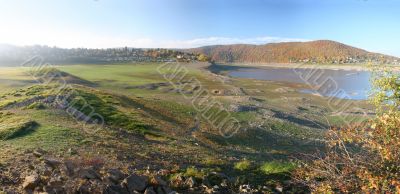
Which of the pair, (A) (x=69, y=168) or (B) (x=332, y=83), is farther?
(B) (x=332, y=83)

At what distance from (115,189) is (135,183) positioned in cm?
77

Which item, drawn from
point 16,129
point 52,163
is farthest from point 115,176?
point 16,129

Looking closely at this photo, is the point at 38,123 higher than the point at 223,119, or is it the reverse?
the point at 38,123

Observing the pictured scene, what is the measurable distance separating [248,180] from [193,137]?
13.3 meters

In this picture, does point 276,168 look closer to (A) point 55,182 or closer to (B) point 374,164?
(B) point 374,164

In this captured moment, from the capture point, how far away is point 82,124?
25203mm

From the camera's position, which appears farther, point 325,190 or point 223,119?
point 223,119

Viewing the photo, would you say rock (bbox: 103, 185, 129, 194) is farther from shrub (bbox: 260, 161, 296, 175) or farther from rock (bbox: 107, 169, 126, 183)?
shrub (bbox: 260, 161, 296, 175)

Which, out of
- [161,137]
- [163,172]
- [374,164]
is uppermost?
[374,164]

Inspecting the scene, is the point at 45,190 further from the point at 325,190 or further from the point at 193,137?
the point at 193,137

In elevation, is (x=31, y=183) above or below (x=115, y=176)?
above

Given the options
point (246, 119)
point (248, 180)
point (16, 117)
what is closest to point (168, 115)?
point (246, 119)

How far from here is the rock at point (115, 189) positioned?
12039 mm

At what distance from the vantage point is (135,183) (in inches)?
507
